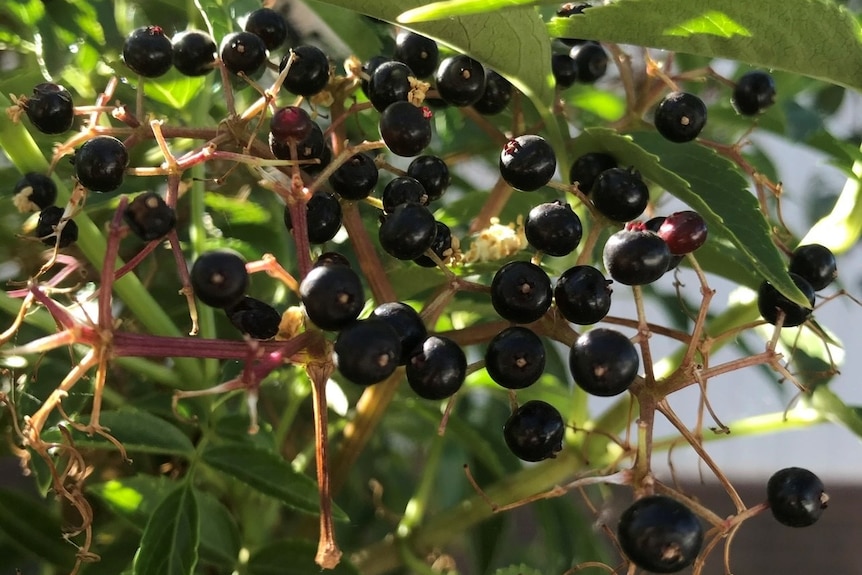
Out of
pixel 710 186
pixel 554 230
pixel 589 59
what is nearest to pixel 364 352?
pixel 554 230

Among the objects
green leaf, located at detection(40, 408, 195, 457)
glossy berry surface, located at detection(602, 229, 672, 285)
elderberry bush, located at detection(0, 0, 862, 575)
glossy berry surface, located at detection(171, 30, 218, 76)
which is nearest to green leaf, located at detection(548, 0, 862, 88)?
elderberry bush, located at detection(0, 0, 862, 575)

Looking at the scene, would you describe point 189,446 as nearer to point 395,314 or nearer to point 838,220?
point 395,314

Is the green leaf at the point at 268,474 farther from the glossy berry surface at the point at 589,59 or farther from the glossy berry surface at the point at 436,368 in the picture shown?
the glossy berry surface at the point at 589,59

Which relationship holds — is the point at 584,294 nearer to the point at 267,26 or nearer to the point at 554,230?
the point at 554,230

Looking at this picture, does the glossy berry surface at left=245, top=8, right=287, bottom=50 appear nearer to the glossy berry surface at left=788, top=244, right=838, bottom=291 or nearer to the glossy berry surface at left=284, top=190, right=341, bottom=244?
the glossy berry surface at left=284, top=190, right=341, bottom=244

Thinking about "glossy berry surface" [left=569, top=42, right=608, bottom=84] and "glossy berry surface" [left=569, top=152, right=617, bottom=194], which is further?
"glossy berry surface" [left=569, top=42, right=608, bottom=84]

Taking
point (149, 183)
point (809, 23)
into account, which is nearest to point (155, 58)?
point (149, 183)

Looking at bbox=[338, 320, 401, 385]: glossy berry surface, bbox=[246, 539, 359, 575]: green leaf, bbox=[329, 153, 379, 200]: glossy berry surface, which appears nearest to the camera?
bbox=[338, 320, 401, 385]: glossy berry surface
